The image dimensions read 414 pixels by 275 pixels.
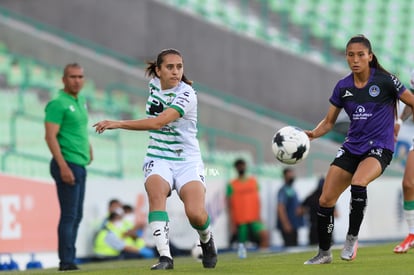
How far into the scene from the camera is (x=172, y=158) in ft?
33.0

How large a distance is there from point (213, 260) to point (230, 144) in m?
12.5

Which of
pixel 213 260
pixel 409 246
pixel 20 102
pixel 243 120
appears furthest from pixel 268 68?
pixel 213 260

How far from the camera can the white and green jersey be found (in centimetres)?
1005

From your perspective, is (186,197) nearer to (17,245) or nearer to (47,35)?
(17,245)

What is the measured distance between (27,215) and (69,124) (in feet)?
15.7

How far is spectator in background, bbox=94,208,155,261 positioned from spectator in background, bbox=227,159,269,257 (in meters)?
2.52

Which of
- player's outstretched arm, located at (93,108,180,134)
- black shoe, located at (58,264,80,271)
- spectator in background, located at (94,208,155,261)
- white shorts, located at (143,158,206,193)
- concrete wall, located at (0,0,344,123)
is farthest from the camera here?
concrete wall, located at (0,0,344,123)

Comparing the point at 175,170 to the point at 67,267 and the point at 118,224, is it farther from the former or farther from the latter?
the point at 118,224

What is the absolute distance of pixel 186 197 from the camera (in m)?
9.94

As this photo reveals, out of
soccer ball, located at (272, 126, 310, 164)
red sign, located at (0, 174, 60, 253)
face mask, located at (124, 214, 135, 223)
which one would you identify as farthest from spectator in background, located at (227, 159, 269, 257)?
soccer ball, located at (272, 126, 310, 164)

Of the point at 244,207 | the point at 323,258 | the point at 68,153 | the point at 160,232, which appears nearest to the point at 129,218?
the point at 244,207

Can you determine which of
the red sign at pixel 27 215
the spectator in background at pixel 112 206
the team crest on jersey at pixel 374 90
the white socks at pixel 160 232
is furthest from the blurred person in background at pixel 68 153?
the spectator in background at pixel 112 206

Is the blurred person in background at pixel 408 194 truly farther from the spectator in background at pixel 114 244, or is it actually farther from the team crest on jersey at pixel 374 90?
the spectator in background at pixel 114 244

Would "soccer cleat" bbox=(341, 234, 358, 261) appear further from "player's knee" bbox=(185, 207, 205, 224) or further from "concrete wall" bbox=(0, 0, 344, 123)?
"concrete wall" bbox=(0, 0, 344, 123)
